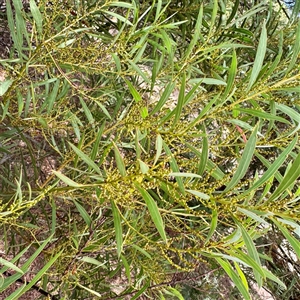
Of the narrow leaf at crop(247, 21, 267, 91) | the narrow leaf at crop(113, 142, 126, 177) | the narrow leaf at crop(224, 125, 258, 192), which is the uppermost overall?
the narrow leaf at crop(247, 21, 267, 91)

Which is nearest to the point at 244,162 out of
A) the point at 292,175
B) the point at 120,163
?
the point at 292,175

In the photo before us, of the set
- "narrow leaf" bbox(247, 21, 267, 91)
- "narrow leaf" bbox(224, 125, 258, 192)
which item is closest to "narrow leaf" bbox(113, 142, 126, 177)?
"narrow leaf" bbox(224, 125, 258, 192)

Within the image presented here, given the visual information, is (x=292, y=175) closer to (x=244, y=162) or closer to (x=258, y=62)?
(x=244, y=162)

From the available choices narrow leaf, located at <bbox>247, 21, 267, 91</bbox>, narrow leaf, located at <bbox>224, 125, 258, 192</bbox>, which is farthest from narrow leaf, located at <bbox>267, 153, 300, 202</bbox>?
narrow leaf, located at <bbox>247, 21, 267, 91</bbox>

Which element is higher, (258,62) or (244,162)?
(258,62)

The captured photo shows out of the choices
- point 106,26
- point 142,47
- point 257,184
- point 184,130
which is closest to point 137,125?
point 184,130

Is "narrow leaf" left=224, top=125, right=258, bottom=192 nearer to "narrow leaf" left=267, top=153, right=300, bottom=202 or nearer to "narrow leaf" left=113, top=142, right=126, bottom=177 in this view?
"narrow leaf" left=267, top=153, right=300, bottom=202

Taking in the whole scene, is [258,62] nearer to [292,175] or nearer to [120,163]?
[292,175]

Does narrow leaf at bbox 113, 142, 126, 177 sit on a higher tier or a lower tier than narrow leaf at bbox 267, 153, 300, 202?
lower

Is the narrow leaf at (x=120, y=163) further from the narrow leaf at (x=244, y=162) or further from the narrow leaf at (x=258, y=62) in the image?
the narrow leaf at (x=258, y=62)

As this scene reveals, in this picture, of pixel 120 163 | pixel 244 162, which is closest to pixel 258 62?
pixel 244 162

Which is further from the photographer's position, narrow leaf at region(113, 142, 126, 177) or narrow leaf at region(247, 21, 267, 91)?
narrow leaf at region(247, 21, 267, 91)

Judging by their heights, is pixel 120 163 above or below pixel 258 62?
below

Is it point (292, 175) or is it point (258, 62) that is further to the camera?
point (258, 62)
